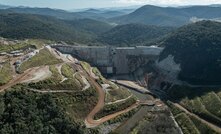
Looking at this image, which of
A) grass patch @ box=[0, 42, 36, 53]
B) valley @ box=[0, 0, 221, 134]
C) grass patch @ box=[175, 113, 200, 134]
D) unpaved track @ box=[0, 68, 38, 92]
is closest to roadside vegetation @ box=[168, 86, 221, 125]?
valley @ box=[0, 0, 221, 134]

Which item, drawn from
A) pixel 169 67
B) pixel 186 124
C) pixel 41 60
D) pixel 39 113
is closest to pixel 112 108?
pixel 186 124

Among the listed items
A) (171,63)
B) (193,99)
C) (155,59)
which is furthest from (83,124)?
(155,59)

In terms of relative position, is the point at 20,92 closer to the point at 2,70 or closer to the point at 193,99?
the point at 2,70

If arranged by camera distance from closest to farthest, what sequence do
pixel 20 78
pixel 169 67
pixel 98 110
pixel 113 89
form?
pixel 98 110, pixel 20 78, pixel 113 89, pixel 169 67

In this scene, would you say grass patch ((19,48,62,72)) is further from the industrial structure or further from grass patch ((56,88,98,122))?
the industrial structure

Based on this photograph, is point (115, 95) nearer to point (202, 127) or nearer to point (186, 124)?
point (186, 124)

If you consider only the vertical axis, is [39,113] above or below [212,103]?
Answer: above
